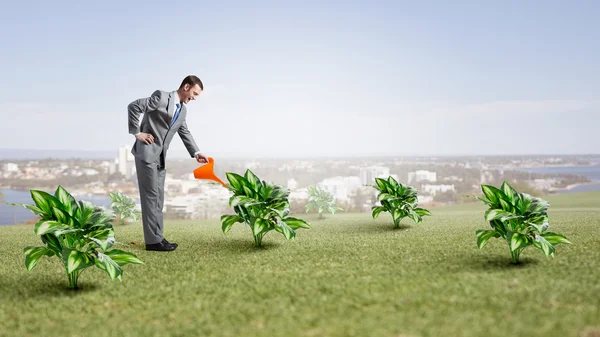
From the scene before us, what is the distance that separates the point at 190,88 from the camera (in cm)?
467

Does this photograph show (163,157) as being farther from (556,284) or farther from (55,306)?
(556,284)

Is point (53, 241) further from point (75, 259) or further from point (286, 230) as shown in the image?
point (286, 230)

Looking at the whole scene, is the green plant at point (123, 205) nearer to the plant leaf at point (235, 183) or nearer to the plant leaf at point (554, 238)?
the plant leaf at point (235, 183)

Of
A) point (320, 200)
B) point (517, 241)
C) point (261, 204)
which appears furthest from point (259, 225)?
point (320, 200)

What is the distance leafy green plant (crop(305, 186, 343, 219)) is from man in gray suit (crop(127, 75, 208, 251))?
11.3ft

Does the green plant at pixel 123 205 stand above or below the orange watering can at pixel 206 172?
below

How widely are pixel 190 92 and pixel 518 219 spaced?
305cm

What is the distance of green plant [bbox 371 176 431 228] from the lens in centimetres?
564

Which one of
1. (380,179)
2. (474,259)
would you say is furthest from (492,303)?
(380,179)

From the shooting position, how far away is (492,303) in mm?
2764

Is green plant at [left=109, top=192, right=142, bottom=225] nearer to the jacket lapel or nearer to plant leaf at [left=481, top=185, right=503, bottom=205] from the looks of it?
the jacket lapel

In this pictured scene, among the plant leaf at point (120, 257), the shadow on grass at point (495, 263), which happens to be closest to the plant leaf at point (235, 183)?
the plant leaf at point (120, 257)

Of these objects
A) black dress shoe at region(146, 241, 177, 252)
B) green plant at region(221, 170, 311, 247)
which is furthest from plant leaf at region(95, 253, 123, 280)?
black dress shoe at region(146, 241, 177, 252)

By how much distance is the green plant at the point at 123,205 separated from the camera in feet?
24.3
